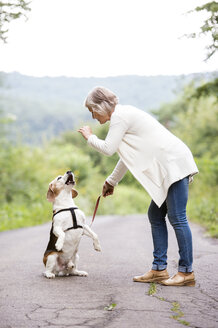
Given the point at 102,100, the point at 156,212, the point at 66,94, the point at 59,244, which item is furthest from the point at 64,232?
the point at 66,94

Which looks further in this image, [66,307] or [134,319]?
[66,307]

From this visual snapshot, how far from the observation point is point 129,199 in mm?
32344

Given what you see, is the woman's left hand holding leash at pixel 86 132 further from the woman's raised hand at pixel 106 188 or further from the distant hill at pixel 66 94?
the distant hill at pixel 66 94

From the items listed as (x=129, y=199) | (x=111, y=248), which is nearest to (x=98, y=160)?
(x=129, y=199)

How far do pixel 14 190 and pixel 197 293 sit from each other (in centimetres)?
2112

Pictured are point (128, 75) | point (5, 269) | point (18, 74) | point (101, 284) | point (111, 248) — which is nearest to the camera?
point (101, 284)

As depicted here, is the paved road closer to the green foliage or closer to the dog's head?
the dog's head

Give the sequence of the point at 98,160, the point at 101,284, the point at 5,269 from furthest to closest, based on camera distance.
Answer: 1. the point at 98,160
2. the point at 5,269
3. the point at 101,284

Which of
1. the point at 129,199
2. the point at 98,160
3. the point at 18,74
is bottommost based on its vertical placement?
the point at 129,199

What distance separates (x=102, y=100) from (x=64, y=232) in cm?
153

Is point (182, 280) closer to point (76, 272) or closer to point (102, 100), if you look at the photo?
point (76, 272)

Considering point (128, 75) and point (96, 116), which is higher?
point (128, 75)

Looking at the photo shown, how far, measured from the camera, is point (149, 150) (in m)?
5.12

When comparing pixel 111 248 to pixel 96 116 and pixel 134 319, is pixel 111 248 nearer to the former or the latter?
pixel 96 116
